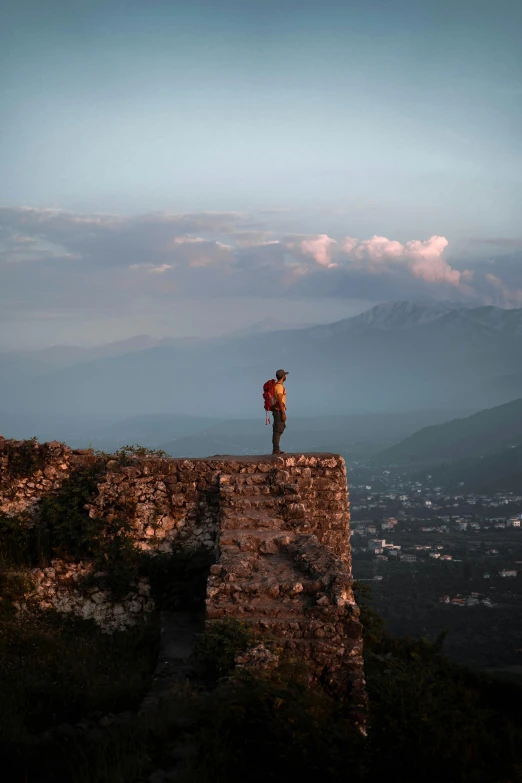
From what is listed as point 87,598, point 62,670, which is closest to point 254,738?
point 62,670

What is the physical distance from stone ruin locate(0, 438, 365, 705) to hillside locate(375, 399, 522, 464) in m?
124

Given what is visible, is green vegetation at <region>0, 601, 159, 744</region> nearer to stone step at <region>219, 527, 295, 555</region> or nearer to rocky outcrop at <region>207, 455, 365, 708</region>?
rocky outcrop at <region>207, 455, 365, 708</region>

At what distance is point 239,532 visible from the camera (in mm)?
Result: 10133

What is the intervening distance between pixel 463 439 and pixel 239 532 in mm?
143966

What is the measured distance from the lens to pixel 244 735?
18.2 feet

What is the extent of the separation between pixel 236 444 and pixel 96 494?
172 m

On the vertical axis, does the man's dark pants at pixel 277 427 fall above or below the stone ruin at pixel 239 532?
above

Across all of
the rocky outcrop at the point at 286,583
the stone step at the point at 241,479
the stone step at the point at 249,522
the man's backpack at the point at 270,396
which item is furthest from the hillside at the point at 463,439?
the stone step at the point at 249,522

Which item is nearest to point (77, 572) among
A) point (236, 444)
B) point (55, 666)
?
point (55, 666)

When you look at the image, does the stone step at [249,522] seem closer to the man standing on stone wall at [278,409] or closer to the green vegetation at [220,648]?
the man standing on stone wall at [278,409]

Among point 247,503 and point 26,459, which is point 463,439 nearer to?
point 247,503

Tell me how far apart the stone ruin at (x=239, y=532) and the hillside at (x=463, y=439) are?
12412 cm

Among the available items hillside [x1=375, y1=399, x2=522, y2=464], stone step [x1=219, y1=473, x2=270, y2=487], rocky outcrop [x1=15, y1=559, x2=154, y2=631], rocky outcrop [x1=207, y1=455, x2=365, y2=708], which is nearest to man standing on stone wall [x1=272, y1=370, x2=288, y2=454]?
rocky outcrop [x1=207, y1=455, x2=365, y2=708]

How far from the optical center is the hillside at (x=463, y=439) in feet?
451
